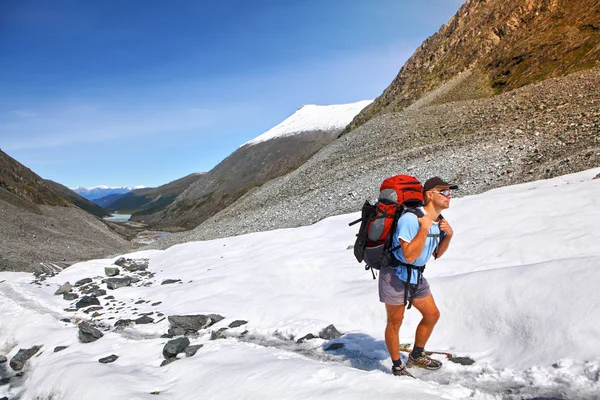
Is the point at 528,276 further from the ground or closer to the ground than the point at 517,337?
further from the ground

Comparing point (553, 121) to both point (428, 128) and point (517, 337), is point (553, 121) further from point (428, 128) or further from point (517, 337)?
point (517, 337)

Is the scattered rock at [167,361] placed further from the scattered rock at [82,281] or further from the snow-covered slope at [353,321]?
the scattered rock at [82,281]

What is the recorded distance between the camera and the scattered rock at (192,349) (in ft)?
25.9

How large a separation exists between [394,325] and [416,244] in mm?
1317

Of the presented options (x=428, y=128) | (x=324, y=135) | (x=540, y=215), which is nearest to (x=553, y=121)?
(x=428, y=128)

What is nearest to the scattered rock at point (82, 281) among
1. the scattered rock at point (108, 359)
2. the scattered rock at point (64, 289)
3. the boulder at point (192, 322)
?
the scattered rock at point (64, 289)

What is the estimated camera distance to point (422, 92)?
59.9 meters

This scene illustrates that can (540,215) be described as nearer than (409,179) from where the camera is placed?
No

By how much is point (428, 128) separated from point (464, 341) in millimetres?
38736

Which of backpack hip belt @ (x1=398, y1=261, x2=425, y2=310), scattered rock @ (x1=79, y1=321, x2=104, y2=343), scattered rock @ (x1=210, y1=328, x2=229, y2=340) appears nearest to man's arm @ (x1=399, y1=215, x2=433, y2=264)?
backpack hip belt @ (x1=398, y1=261, x2=425, y2=310)

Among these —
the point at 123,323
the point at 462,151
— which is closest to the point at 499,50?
→ the point at 462,151

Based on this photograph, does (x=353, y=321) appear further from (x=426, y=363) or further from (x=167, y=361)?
(x=167, y=361)

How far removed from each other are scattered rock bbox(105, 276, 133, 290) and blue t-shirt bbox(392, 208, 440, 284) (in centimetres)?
1498

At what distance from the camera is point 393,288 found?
16.9 ft
